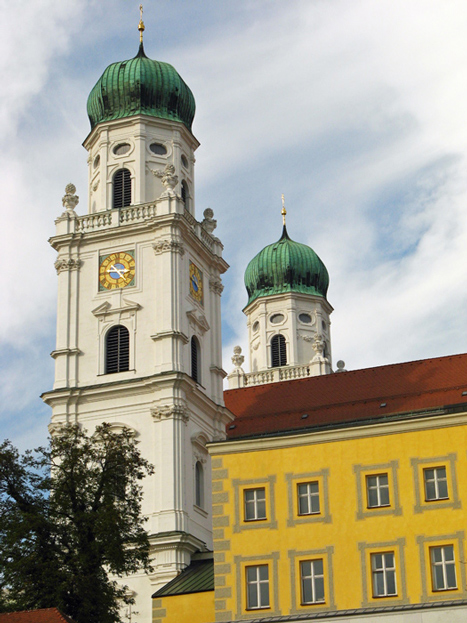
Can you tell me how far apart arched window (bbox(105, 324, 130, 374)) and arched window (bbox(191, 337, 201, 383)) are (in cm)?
249

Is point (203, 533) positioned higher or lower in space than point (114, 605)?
higher

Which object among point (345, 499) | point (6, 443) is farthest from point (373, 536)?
point (6, 443)

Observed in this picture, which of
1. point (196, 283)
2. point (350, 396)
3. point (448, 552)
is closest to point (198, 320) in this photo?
point (196, 283)

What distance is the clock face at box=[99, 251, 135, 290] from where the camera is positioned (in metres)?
46.1

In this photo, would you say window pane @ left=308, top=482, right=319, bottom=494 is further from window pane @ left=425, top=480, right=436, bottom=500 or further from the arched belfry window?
the arched belfry window

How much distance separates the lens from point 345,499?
89.0ft

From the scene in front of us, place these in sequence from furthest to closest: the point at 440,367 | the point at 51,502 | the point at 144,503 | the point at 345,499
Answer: the point at 440,367 → the point at 144,503 → the point at 51,502 → the point at 345,499

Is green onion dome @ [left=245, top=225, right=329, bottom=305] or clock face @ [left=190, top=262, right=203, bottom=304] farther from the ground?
green onion dome @ [left=245, top=225, right=329, bottom=305]

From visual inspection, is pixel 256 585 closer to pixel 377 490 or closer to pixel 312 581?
pixel 312 581

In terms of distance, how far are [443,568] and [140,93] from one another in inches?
1137

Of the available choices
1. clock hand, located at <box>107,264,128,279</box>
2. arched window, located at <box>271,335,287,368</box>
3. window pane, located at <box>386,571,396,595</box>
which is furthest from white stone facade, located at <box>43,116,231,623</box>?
arched window, located at <box>271,335,287,368</box>

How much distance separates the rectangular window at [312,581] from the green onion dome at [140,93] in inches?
1041

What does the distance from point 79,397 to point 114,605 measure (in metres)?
16.8

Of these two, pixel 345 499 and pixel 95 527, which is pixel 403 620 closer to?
pixel 345 499
